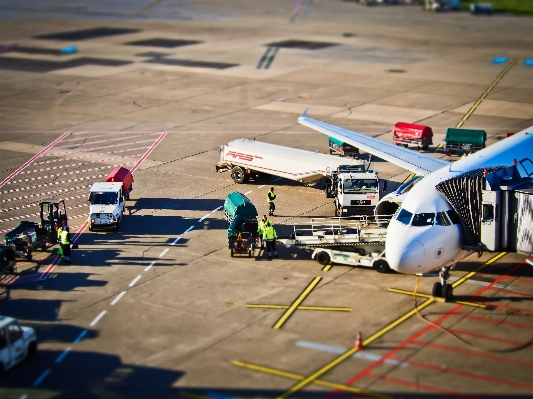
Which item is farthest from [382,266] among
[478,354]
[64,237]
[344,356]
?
[64,237]

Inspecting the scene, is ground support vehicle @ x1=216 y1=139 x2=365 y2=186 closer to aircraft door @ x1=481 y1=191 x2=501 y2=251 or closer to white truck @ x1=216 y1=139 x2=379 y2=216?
white truck @ x1=216 y1=139 x2=379 y2=216

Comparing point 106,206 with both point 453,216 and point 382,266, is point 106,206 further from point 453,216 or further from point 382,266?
point 453,216

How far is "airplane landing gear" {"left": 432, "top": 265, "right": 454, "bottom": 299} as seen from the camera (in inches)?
1390

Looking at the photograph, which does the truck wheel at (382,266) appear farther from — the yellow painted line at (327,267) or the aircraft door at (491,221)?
the aircraft door at (491,221)

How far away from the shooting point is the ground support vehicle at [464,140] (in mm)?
60844

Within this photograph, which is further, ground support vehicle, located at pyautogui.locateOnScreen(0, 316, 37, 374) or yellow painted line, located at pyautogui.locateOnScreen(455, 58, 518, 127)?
yellow painted line, located at pyautogui.locateOnScreen(455, 58, 518, 127)

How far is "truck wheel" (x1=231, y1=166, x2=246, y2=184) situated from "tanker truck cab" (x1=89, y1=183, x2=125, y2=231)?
33.1 feet

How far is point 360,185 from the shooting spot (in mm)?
47406

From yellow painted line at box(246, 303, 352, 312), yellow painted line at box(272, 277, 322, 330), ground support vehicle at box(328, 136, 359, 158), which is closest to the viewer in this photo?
yellow painted line at box(272, 277, 322, 330)

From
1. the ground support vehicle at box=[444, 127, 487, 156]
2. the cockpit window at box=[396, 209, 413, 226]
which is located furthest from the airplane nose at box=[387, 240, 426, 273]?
the ground support vehicle at box=[444, 127, 487, 156]

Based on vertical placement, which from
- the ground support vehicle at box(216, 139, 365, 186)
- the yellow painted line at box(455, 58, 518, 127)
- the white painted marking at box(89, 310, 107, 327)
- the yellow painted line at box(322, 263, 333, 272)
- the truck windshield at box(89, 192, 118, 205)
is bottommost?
the white painted marking at box(89, 310, 107, 327)

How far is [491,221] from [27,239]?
2430 centimetres

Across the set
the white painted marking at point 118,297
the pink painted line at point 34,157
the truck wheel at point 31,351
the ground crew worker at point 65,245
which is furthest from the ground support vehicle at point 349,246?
the pink painted line at point 34,157

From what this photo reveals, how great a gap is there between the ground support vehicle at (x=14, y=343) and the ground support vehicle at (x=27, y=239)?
9727mm
